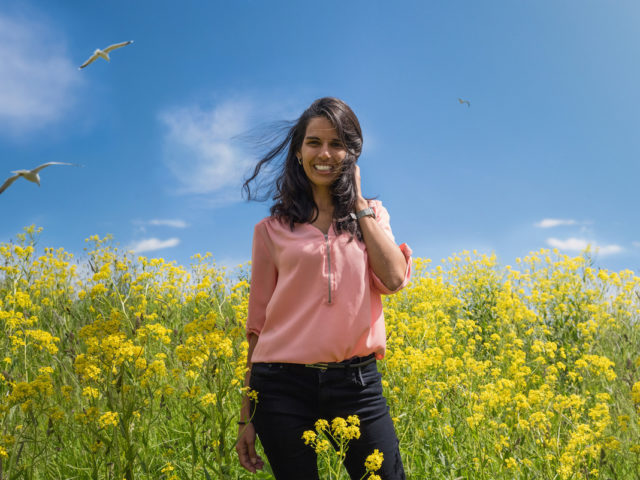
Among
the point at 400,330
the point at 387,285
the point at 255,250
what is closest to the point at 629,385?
the point at 400,330

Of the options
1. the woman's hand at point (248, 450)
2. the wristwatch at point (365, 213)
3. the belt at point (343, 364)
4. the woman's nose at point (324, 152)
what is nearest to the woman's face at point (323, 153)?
the woman's nose at point (324, 152)

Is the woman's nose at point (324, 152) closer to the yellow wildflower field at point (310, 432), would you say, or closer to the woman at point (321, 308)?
the woman at point (321, 308)

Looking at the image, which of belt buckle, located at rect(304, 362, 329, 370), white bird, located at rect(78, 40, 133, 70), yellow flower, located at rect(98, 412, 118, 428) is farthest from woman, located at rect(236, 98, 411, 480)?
white bird, located at rect(78, 40, 133, 70)

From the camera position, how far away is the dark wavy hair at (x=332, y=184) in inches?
88.3

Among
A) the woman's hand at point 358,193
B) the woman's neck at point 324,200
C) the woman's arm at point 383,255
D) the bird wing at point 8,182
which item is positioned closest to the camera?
the bird wing at point 8,182

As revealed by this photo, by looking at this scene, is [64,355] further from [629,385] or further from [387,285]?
[629,385]

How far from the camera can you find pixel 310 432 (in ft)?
6.25

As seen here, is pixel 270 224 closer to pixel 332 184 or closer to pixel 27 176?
pixel 332 184

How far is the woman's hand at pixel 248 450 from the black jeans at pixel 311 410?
14 centimetres

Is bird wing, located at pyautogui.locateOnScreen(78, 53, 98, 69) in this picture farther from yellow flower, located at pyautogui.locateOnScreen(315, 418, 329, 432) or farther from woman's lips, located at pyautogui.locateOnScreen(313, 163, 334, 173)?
yellow flower, located at pyautogui.locateOnScreen(315, 418, 329, 432)

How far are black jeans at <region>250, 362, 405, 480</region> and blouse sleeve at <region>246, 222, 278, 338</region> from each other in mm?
248

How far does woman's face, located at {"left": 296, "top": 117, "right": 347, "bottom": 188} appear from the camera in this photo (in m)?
2.25

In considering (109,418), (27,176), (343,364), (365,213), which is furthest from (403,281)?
(27,176)

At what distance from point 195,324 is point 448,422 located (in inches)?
79.0
